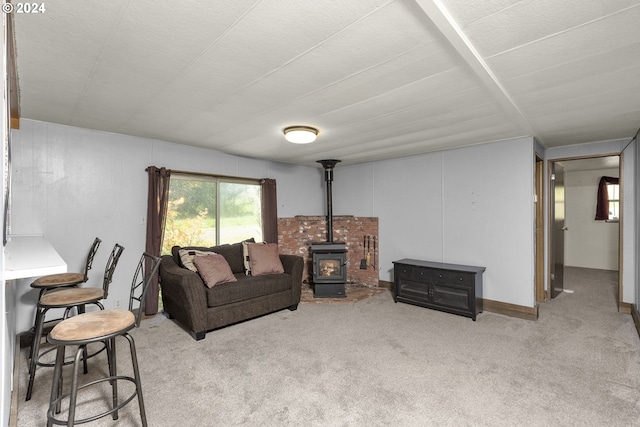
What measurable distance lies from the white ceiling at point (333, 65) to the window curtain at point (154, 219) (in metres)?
0.73

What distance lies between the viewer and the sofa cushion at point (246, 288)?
3484 mm

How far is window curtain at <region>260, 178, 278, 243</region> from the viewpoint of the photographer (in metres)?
5.19

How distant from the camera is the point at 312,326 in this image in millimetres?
3633

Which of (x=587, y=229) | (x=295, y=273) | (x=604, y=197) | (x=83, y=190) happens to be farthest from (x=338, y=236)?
(x=604, y=197)

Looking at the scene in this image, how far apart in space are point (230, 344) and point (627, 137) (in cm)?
512

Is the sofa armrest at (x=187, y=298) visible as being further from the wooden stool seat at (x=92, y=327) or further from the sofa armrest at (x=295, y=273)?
the wooden stool seat at (x=92, y=327)

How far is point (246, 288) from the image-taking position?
3.74 meters

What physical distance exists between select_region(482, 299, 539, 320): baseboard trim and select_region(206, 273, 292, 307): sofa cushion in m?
2.60

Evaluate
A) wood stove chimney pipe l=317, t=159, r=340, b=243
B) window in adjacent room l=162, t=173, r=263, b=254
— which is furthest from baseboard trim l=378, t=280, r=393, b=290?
window in adjacent room l=162, t=173, r=263, b=254

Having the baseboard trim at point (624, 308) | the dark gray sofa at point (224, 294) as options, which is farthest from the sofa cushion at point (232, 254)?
the baseboard trim at point (624, 308)

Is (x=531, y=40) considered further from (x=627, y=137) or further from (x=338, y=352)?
(x=627, y=137)

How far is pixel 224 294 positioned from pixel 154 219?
134 cm

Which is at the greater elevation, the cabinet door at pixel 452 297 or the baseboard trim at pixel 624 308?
the cabinet door at pixel 452 297

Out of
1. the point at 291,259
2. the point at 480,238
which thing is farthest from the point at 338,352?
the point at 480,238
